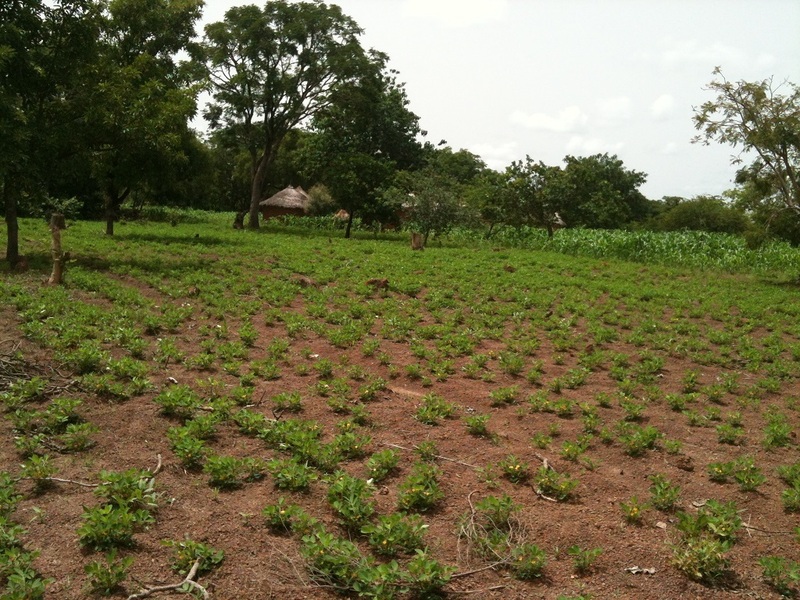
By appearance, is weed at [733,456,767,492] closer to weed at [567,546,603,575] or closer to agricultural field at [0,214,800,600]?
agricultural field at [0,214,800,600]

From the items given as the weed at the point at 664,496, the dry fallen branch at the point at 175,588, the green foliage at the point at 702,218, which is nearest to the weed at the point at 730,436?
the weed at the point at 664,496

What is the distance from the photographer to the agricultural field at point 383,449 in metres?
3.80

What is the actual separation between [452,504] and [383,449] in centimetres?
106

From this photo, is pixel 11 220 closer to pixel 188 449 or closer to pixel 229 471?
pixel 188 449

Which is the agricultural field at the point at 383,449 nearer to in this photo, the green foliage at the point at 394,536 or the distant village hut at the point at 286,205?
the green foliage at the point at 394,536

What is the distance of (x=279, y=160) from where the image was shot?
4878 centimetres

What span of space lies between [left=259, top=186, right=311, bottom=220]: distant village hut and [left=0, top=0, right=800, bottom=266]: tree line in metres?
3.50

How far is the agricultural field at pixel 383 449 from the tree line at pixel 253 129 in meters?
4.76

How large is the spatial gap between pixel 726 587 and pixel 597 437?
2.28m

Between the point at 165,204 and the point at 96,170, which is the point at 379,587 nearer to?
the point at 96,170

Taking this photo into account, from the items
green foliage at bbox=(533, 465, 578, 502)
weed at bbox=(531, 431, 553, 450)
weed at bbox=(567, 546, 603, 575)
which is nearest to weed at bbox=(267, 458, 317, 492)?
green foliage at bbox=(533, 465, 578, 502)

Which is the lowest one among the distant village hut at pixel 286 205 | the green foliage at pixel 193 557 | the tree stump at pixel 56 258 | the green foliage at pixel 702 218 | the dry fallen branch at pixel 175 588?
the dry fallen branch at pixel 175 588

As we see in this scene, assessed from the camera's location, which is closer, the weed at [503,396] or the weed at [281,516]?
the weed at [281,516]

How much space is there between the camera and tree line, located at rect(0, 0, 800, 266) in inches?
547
